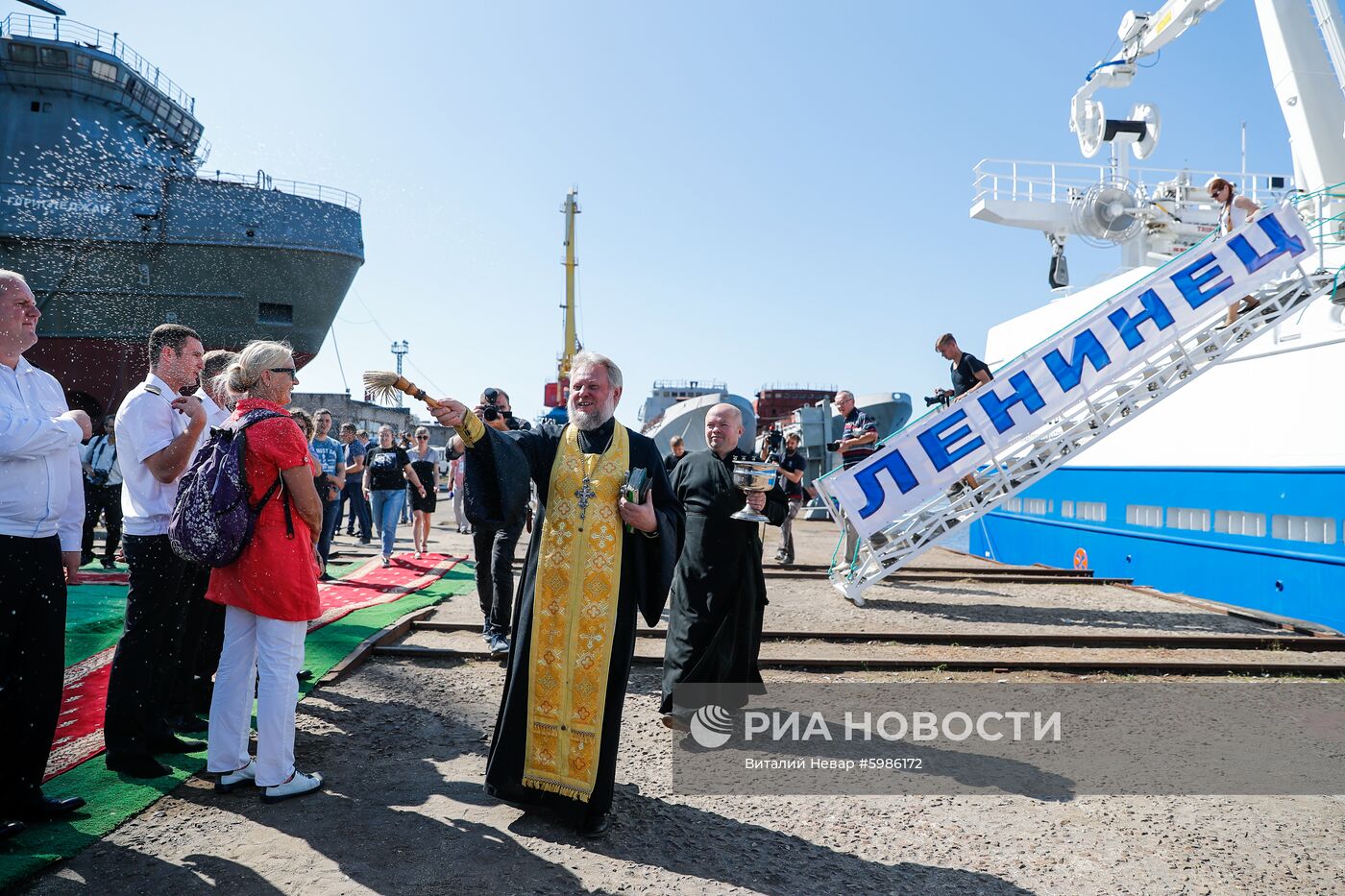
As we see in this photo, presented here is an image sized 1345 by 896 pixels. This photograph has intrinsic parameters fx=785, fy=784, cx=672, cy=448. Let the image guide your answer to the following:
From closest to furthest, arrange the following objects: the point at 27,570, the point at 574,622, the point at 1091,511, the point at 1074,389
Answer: the point at 27,570, the point at 574,622, the point at 1074,389, the point at 1091,511

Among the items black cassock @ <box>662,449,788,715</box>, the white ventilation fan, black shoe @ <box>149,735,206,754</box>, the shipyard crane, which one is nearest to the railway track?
black cassock @ <box>662,449,788,715</box>

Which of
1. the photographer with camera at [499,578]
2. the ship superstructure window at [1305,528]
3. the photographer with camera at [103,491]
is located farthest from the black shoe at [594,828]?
the photographer with camera at [103,491]

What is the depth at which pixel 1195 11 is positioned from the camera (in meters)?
14.0

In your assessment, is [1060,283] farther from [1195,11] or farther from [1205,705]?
[1205,705]

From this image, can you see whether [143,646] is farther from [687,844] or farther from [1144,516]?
[1144,516]

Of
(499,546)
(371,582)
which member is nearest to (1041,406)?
(499,546)

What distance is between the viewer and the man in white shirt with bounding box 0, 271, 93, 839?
3008mm

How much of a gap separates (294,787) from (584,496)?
181 cm

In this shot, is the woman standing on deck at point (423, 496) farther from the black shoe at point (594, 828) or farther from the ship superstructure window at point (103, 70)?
the ship superstructure window at point (103, 70)

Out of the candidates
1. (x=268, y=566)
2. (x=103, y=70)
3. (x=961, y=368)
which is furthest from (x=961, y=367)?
(x=103, y=70)

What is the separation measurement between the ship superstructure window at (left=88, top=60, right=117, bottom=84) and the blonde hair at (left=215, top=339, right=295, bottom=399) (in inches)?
1391

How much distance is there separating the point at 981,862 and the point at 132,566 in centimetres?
399

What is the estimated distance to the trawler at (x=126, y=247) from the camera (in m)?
26.7

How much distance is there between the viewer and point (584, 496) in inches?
139
